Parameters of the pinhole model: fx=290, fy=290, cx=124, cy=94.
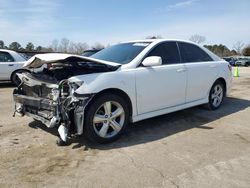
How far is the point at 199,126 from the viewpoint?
5383 millimetres

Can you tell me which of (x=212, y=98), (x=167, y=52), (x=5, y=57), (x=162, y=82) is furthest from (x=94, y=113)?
(x=5, y=57)

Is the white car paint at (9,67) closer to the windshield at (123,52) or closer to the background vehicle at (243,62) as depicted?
the windshield at (123,52)

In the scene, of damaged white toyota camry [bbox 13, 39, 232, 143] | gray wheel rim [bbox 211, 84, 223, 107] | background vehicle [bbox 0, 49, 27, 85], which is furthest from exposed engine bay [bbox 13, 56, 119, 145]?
background vehicle [bbox 0, 49, 27, 85]

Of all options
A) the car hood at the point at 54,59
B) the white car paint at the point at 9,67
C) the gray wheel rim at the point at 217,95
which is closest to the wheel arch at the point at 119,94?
the car hood at the point at 54,59

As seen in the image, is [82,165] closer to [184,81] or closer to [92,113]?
[92,113]

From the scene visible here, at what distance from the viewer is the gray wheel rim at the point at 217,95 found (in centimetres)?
660

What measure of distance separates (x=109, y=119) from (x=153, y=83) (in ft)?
3.43

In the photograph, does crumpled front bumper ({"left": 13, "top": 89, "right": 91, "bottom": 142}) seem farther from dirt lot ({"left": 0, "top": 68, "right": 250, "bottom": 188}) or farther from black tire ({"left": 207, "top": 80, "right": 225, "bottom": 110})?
black tire ({"left": 207, "top": 80, "right": 225, "bottom": 110})

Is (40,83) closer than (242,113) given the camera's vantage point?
Yes

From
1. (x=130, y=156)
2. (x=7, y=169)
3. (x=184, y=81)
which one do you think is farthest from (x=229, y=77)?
(x=7, y=169)

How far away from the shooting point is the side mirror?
185 inches

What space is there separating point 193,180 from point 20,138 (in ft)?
9.39

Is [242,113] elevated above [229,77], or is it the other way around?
[229,77]

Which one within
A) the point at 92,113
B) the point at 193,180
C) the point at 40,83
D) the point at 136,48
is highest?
the point at 136,48
